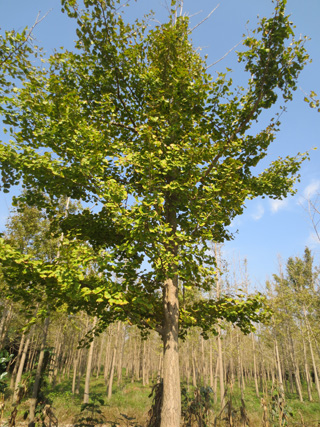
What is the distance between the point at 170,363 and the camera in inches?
185

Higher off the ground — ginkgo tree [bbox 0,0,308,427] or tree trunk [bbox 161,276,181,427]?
ginkgo tree [bbox 0,0,308,427]

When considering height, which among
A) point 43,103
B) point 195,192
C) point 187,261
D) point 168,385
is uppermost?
point 43,103

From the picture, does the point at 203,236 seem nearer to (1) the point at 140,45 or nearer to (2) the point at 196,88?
(2) the point at 196,88

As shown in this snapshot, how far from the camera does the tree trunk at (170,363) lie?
14.3 feet

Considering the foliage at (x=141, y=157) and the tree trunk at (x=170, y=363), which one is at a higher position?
the foliage at (x=141, y=157)

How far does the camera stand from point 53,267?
4078mm

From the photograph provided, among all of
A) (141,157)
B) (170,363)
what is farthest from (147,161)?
(170,363)

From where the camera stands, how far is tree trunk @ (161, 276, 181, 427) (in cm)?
436

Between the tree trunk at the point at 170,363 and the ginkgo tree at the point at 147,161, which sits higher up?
the ginkgo tree at the point at 147,161

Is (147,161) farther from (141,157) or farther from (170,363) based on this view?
(170,363)

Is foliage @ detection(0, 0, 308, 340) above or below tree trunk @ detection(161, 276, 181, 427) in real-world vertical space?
above

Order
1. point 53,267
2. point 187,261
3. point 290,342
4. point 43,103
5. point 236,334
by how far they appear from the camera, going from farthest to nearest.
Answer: point 290,342 < point 236,334 < point 187,261 < point 43,103 < point 53,267

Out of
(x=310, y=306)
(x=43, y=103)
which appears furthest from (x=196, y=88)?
(x=310, y=306)

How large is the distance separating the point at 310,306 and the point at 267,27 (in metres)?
21.3
